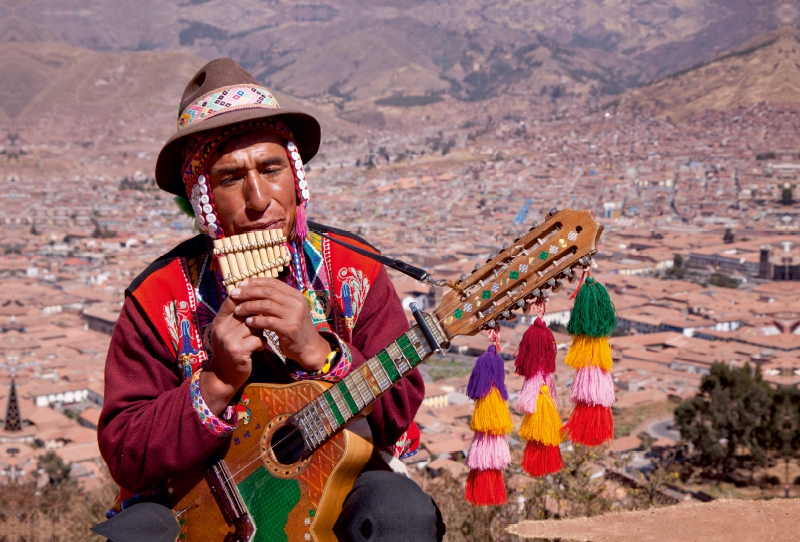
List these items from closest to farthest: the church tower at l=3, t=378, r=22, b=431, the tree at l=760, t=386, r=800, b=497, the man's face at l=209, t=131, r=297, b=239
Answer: the man's face at l=209, t=131, r=297, b=239 → the tree at l=760, t=386, r=800, b=497 → the church tower at l=3, t=378, r=22, b=431

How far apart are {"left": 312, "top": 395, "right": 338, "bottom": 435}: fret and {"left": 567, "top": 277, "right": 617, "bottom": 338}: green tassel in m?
0.43

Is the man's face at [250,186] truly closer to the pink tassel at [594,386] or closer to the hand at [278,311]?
the hand at [278,311]

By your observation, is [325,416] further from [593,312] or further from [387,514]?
[593,312]

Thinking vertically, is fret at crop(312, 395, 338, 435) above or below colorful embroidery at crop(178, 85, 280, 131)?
below

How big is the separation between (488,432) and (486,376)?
0.38ft

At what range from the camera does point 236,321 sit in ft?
4.33

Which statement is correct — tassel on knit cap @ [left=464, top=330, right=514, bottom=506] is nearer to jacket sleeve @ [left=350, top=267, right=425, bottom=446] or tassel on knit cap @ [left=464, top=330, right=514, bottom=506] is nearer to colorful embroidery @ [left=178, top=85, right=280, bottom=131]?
jacket sleeve @ [left=350, top=267, right=425, bottom=446]

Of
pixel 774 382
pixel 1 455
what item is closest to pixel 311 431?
pixel 1 455

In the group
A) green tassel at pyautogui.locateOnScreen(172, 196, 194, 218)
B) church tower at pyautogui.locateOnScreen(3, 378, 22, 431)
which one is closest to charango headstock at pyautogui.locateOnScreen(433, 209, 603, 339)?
green tassel at pyautogui.locateOnScreen(172, 196, 194, 218)

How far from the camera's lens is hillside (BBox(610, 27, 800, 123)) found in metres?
59.6

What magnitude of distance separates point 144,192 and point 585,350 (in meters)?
60.9

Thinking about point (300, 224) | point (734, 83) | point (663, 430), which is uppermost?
point (734, 83)

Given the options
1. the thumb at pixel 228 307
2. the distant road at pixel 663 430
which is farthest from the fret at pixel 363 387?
the distant road at pixel 663 430

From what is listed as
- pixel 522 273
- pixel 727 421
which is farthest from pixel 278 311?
pixel 727 421
